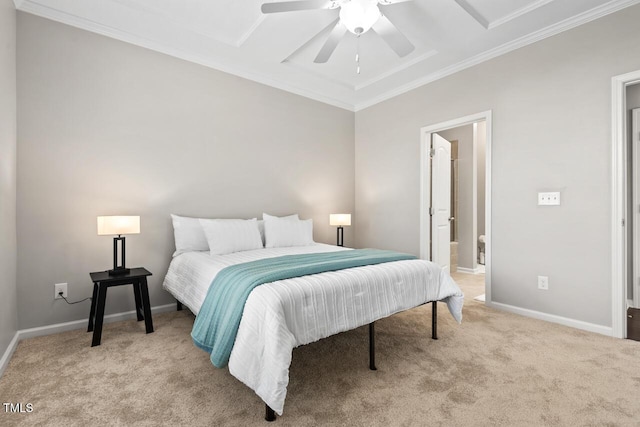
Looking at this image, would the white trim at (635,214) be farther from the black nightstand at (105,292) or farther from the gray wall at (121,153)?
the black nightstand at (105,292)

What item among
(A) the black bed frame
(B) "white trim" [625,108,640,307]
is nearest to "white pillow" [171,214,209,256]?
(A) the black bed frame

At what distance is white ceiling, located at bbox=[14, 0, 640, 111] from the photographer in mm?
2598

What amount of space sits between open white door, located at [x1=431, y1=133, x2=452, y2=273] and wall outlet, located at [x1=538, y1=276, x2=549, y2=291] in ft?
3.53

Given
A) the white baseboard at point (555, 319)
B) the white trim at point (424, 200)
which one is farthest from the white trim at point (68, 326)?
the white baseboard at point (555, 319)

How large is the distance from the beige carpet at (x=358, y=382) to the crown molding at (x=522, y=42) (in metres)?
2.68

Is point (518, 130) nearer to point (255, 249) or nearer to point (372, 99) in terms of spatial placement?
point (372, 99)

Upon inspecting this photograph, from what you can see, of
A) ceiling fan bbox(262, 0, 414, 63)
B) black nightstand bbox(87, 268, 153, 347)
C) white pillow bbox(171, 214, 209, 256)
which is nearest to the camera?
ceiling fan bbox(262, 0, 414, 63)

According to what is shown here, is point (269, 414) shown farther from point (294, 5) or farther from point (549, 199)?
point (549, 199)

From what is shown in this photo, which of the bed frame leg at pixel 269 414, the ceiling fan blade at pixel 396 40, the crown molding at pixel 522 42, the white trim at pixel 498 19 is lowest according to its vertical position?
the bed frame leg at pixel 269 414

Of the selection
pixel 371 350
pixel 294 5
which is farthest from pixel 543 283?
pixel 294 5

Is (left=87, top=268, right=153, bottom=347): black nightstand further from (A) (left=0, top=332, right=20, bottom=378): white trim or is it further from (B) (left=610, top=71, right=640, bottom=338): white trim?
(B) (left=610, top=71, right=640, bottom=338): white trim

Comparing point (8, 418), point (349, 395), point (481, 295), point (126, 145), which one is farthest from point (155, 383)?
point (481, 295)

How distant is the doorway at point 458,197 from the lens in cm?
400

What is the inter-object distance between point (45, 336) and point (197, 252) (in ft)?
4.41
